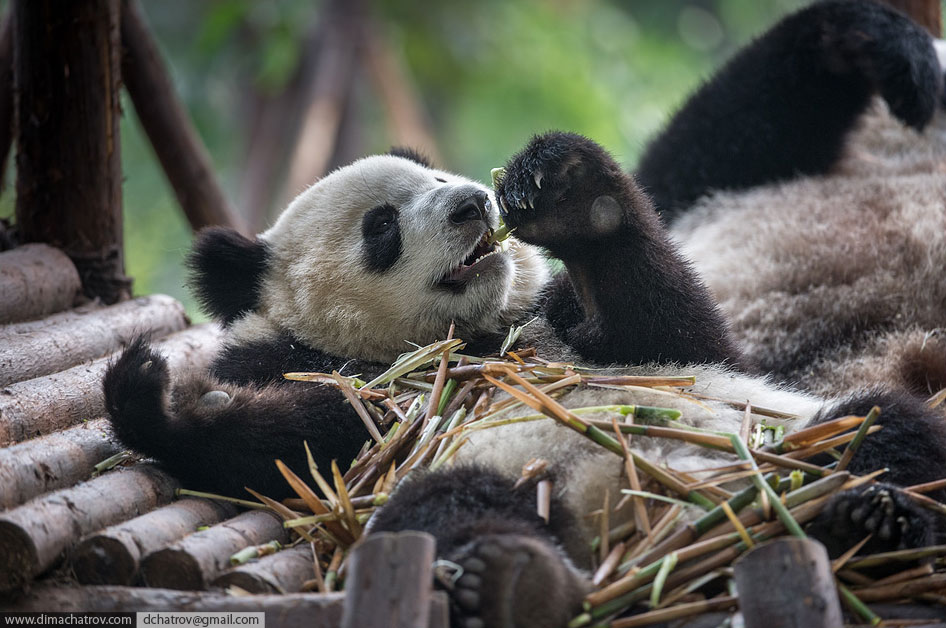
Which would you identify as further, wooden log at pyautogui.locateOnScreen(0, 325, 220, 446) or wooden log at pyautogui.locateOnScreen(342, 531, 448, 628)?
wooden log at pyautogui.locateOnScreen(0, 325, 220, 446)

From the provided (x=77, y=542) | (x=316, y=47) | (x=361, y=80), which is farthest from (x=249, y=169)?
(x=77, y=542)

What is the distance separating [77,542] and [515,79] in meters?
10.6

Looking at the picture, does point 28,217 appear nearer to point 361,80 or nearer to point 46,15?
point 46,15

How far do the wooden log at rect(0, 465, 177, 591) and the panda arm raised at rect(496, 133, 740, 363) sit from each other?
1.36 meters

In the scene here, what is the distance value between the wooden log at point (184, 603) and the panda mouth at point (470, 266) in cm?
146

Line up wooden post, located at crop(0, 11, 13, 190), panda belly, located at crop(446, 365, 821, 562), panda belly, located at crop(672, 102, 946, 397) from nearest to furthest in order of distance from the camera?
panda belly, located at crop(446, 365, 821, 562) → panda belly, located at crop(672, 102, 946, 397) → wooden post, located at crop(0, 11, 13, 190)

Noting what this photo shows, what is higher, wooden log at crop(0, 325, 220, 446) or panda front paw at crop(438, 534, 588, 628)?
wooden log at crop(0, 325, 220, 446)

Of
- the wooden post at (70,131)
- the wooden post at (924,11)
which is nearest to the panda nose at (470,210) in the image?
the wooden post at (70,131)

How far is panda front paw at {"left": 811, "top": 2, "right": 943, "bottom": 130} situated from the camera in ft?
15.2

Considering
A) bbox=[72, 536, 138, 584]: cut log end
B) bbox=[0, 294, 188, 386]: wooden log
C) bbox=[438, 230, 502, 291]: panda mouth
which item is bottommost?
bbox=[72, 536, 138, 584]: cut log end

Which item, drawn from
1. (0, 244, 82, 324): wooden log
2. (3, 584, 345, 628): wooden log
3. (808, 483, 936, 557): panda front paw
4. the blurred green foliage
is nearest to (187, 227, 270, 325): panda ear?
(0, 244, 82, 324): wooden log

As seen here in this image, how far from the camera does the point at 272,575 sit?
235 centimetres

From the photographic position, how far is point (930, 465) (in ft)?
8.45

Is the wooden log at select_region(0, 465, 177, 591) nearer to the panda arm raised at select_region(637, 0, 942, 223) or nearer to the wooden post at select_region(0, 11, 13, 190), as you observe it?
the wooden post at select_region(0, 11, 13, 190)
